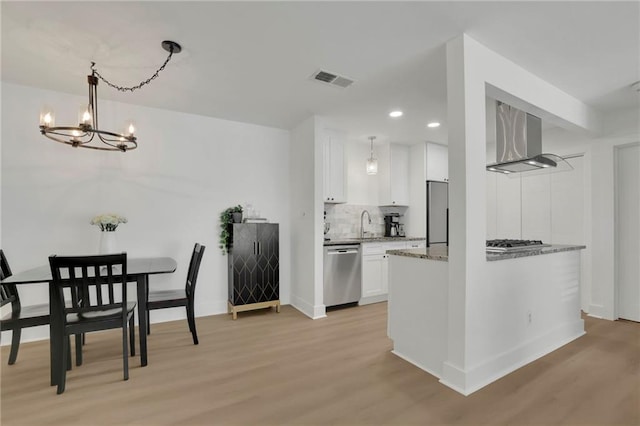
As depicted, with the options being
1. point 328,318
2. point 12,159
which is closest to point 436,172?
point 328,318

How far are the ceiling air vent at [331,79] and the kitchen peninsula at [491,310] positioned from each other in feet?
5.55

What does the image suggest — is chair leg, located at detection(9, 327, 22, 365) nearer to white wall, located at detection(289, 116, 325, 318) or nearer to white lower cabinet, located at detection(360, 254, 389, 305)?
white wall, located at detection(289, 116, 325, 318)

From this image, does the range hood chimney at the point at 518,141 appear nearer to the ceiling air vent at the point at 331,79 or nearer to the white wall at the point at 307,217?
the ceiling air vent at the point at 331,79

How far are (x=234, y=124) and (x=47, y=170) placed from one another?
209 cm

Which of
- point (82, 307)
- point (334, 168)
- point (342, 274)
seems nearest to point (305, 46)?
point (334, 168)

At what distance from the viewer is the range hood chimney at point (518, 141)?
3.01 metres

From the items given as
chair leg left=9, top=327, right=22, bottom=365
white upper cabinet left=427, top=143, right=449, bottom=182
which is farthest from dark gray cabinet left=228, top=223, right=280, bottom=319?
white upper cabinet left=427, top=143, right=449, bottom=182

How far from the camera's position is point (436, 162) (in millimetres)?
5152

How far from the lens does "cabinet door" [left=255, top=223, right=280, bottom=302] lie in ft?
12.7

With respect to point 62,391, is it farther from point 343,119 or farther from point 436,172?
point 436,172

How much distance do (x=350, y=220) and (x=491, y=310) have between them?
292 centimetres

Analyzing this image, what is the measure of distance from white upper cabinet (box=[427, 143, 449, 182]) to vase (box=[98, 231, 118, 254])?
14.9 ft

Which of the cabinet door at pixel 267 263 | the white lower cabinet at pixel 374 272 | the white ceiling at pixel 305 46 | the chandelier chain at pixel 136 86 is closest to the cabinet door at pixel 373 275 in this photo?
the white lower cabinet at pixel 374 272

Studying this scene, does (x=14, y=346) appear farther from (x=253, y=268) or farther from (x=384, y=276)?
(x=384, y=276)
